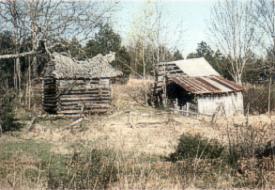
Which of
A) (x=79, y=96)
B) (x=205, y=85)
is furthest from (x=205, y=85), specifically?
(x=79, y=96)

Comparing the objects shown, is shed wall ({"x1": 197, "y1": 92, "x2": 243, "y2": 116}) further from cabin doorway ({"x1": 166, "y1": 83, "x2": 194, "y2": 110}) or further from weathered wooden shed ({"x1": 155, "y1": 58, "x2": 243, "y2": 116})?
cabin doorway ({"x1": 166, "y1": 83, "x2": 194, "y2": 110})

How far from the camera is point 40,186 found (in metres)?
7.44

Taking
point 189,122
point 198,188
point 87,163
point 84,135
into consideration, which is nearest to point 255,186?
point 198,188

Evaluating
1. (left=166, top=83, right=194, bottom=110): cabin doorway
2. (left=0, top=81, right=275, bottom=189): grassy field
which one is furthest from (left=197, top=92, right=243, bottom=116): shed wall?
(left=0, top=81, right=275, bottom=189): grassy field

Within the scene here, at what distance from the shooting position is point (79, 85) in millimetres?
29172

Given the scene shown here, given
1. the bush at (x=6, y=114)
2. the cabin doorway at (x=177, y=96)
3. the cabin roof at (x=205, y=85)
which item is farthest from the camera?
the cabin doorway at (x=177, y=96)

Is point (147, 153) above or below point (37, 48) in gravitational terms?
below

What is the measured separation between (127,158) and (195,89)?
2192cm

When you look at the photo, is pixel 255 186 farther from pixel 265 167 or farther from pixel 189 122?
pixel 189 122

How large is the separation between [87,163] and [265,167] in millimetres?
3336

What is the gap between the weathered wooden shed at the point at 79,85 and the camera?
1129 inches

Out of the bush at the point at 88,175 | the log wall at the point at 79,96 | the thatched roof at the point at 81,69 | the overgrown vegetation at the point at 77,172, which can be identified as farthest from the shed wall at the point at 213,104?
the bush at the point at 88,175

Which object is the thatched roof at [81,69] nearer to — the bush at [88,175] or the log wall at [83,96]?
the log wall at [83,96]

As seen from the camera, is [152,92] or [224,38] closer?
[152,92]
